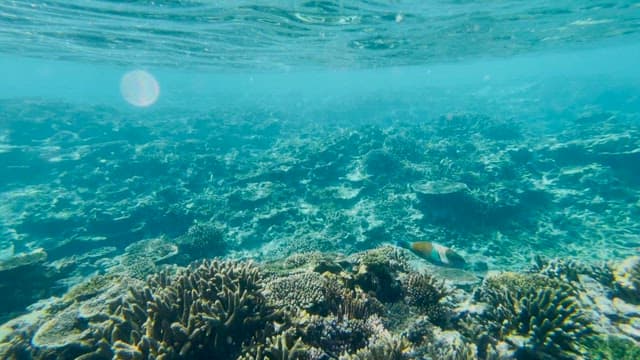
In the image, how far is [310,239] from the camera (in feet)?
43.0

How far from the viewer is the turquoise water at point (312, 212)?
4.32 m

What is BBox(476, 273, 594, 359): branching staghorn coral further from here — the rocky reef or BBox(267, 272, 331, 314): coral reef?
BBox(267, 272, 331, 314): coral reef

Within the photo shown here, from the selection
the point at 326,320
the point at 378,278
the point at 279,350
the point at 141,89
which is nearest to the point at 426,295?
the point at 378,278

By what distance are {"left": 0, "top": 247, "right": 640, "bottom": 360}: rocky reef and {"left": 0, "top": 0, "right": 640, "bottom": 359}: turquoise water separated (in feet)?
0.09

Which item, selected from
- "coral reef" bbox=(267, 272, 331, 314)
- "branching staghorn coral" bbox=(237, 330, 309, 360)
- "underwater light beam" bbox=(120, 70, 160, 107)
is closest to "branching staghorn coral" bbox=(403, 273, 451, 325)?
"coral reef" bbox=(267, 272, 331, 314)

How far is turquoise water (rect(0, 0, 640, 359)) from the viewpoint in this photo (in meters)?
4.32

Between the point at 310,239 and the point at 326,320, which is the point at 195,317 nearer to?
the point at 326,320

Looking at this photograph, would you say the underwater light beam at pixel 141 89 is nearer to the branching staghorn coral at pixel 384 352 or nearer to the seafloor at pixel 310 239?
the seafloor at pixel 310 239

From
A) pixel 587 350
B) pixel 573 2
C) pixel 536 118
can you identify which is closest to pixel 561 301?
pixel 587 350

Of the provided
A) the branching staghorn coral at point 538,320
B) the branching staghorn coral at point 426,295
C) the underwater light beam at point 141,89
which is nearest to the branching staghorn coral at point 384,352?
the branching staghorn coral at point 426,295

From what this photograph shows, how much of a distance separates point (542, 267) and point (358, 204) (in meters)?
8.64

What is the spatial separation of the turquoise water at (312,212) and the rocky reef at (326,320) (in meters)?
0.03

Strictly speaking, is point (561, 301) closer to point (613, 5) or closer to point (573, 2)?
point (573, 2)

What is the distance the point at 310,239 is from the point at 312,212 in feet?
8.47
